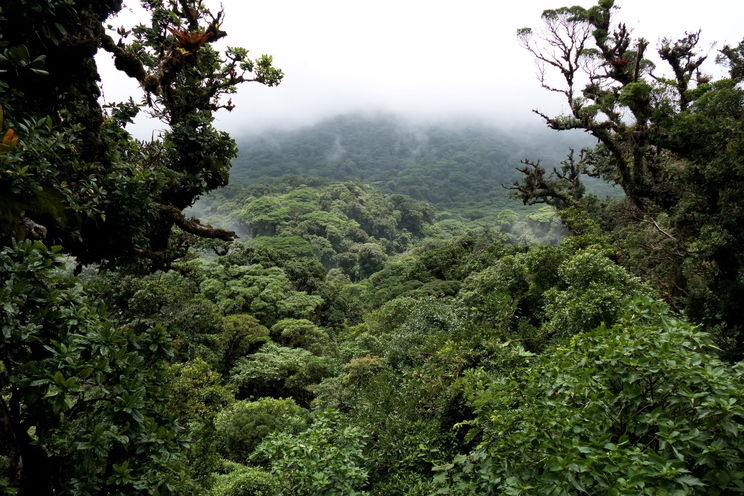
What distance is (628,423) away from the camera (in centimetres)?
284

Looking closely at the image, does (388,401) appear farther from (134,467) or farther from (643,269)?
(643,269)

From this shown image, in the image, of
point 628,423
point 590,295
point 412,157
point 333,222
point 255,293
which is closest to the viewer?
point 628,423

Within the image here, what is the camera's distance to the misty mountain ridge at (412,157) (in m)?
123

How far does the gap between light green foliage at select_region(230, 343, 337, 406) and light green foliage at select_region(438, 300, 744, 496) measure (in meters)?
13.2

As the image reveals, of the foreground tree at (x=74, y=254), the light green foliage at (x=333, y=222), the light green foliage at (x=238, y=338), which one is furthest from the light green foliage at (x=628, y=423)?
the light green foliage at (x=333, y=222)

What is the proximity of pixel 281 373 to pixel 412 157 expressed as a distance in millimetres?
156599

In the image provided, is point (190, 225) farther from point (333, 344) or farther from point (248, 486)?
point (333, 344)

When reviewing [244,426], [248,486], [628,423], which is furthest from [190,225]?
[244,426]

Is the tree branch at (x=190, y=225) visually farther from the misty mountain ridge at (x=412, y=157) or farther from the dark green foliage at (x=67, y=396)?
the misty mountain ridge at (x=412, y=157)

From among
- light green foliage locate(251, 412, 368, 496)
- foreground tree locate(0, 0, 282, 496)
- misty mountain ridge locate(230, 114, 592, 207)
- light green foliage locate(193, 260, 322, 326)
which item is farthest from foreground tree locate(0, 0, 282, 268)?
misty mountain ridge locate(230, 114, 592, 207)

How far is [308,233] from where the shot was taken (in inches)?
1960

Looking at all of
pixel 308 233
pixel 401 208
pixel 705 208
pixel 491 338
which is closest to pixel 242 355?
pixel 491 338

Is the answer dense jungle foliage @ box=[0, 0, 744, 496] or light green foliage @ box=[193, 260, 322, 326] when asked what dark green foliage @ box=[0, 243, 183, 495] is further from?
light green foliage @ box=[193, 260, 322, 326]

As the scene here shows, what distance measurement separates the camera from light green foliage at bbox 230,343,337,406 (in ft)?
54.2
